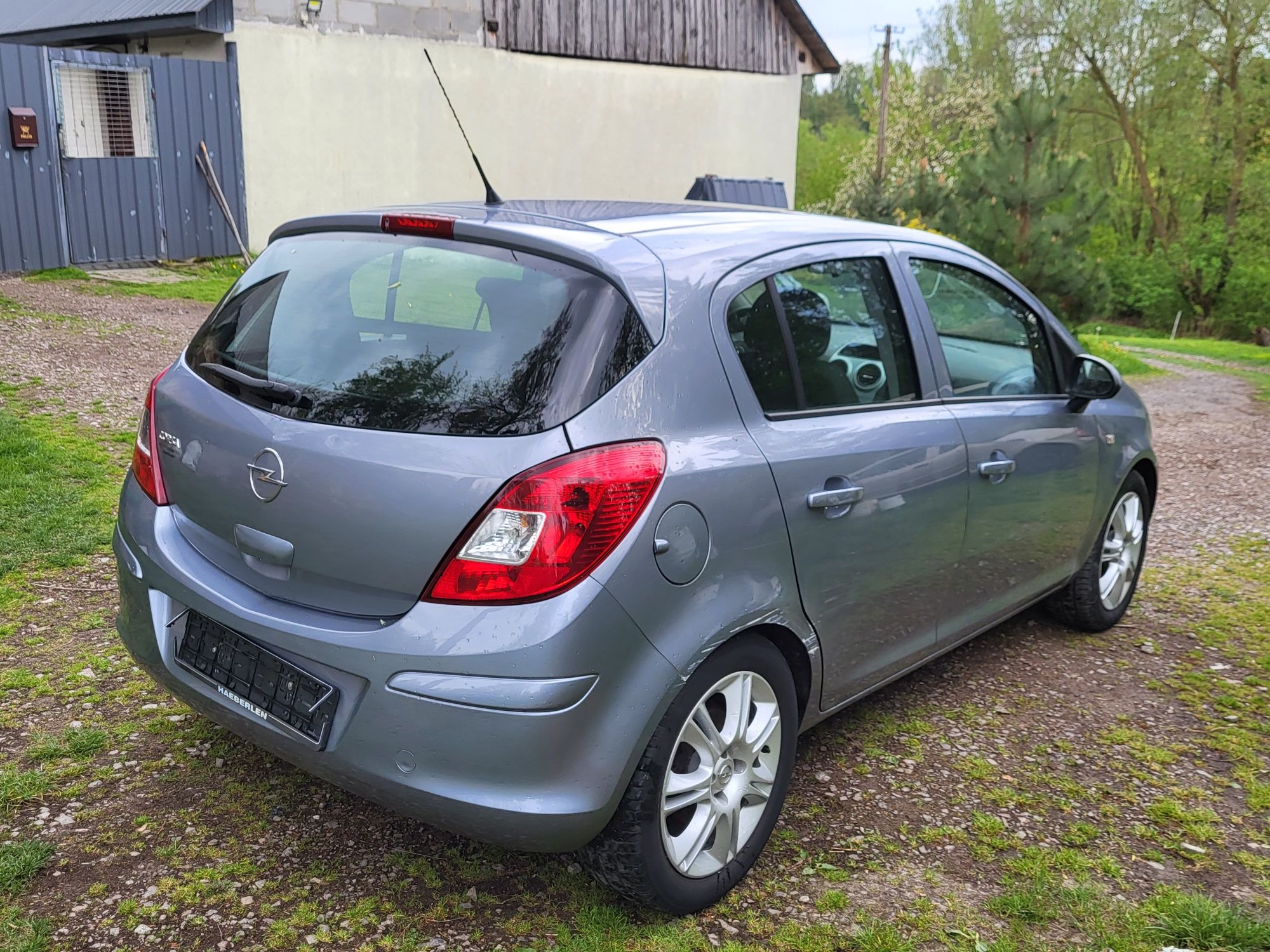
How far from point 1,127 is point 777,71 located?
1364 centimetres

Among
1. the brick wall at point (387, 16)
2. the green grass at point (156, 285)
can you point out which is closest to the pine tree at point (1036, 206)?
the brick wall at point (387, 16)

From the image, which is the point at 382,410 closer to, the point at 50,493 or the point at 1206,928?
the point at 1206,928

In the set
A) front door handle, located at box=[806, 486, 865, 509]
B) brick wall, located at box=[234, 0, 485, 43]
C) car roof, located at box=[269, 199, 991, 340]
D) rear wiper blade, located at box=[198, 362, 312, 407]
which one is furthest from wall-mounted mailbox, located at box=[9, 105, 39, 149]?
front door handle, located at box=[806, 486, 865, 509]

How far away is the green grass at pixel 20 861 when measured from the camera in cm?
274

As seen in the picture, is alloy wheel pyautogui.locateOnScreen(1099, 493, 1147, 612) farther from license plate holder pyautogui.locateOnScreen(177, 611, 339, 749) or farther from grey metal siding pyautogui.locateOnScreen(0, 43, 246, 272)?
grey metal siding pyautogui.locateOnScreen(0, 43, 246, 272)

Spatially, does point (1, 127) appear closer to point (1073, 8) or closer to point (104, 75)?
point (104, 75)

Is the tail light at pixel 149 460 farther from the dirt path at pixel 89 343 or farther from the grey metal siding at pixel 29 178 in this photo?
the grey metal siding at pixel 29 178

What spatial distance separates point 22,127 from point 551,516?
12076 mm

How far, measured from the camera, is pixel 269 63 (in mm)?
14352

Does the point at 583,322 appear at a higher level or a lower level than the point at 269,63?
lower

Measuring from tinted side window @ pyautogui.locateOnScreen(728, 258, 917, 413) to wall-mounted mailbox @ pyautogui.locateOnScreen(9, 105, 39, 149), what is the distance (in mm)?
11506

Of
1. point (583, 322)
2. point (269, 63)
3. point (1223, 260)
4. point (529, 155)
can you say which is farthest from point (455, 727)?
point (1223, 260)

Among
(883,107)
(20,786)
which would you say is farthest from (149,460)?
(883,107)

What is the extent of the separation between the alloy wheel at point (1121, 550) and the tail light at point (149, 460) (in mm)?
3689
